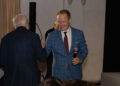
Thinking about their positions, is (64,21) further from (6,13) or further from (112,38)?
(112,38)

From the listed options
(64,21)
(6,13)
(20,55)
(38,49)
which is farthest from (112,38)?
(20,55)

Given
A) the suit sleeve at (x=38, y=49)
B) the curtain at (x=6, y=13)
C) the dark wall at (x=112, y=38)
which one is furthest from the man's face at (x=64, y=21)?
the dark wall at (x=112, y=38)

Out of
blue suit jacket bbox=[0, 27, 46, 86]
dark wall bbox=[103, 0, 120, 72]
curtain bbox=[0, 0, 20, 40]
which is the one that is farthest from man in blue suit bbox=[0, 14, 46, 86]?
dark wall bbox=[103, 0, 120, 72]

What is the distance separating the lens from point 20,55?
9.47ft

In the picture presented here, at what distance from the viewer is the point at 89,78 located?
20.3ft

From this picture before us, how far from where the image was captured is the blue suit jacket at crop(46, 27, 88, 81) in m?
3.04

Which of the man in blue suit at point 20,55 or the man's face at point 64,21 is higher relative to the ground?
the man's face at point 64,21

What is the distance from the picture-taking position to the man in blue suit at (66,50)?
120 inches

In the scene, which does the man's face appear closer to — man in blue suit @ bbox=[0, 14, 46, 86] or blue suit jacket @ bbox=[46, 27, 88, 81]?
blue suit jacket @ bbox=[46, 27, 88, 81]

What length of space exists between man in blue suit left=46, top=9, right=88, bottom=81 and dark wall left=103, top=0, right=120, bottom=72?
3050mm

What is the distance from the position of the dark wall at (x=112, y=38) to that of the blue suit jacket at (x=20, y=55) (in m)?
3.36

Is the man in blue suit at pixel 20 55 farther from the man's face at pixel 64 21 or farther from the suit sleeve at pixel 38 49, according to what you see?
the man's face at pixel 64 21

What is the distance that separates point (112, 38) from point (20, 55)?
3598mm

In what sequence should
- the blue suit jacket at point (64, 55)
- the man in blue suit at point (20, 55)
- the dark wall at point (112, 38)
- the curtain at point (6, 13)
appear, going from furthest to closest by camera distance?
the dark wall at point (112, 38)
the curtain at point (6, 13)
the blue suit jacket at point (64, 55)
the man in blue suit at point (20, 55)
